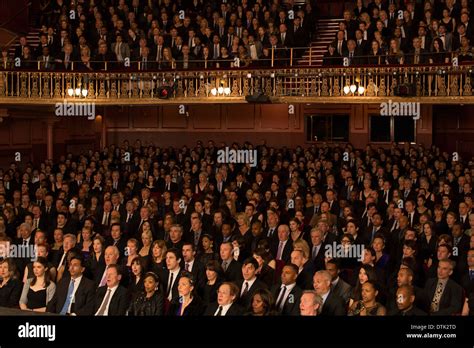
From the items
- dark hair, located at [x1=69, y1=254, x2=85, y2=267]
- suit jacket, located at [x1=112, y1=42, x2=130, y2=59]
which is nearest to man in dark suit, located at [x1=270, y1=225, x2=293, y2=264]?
dark hair, located at [x1=69, y1=254, x2=85, y2=267]

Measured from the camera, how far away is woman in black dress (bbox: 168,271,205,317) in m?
5.97

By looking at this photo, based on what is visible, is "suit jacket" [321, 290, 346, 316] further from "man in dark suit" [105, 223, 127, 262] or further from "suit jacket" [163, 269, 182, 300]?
"man in dark suit" [105, 223, 127, 262]

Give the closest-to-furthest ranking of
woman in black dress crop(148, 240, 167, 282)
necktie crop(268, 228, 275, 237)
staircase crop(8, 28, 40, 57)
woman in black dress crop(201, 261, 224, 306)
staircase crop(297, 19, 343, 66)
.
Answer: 1. woman in black dress crop(201, 261, 224, 306)
2. woman in black dress crop(148, 240, 167, 282)
3. necktie crop(268, 228, 275, 237)
4. staircase crop(297, 19, 343, 66)
5. staircase crop(8, 28, 40, 57)

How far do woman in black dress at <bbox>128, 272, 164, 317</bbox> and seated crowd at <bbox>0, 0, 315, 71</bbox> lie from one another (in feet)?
29.4

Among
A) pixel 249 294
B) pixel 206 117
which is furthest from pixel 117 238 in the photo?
pixel 206 117

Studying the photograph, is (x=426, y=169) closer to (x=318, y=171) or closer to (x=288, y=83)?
(x=318, y=171)

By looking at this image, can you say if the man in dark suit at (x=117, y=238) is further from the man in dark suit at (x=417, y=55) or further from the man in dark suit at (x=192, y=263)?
the man in dark suit at (x=417, y=55)

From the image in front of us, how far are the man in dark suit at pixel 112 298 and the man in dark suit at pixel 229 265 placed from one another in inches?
39.3

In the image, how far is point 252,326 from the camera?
13.0 feet

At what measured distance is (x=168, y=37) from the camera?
15.7 m

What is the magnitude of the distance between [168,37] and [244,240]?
8.72 metres

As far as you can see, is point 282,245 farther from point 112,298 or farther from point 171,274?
point 112,298

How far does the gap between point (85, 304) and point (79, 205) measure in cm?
395

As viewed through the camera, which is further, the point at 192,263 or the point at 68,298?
the point at 192,263
